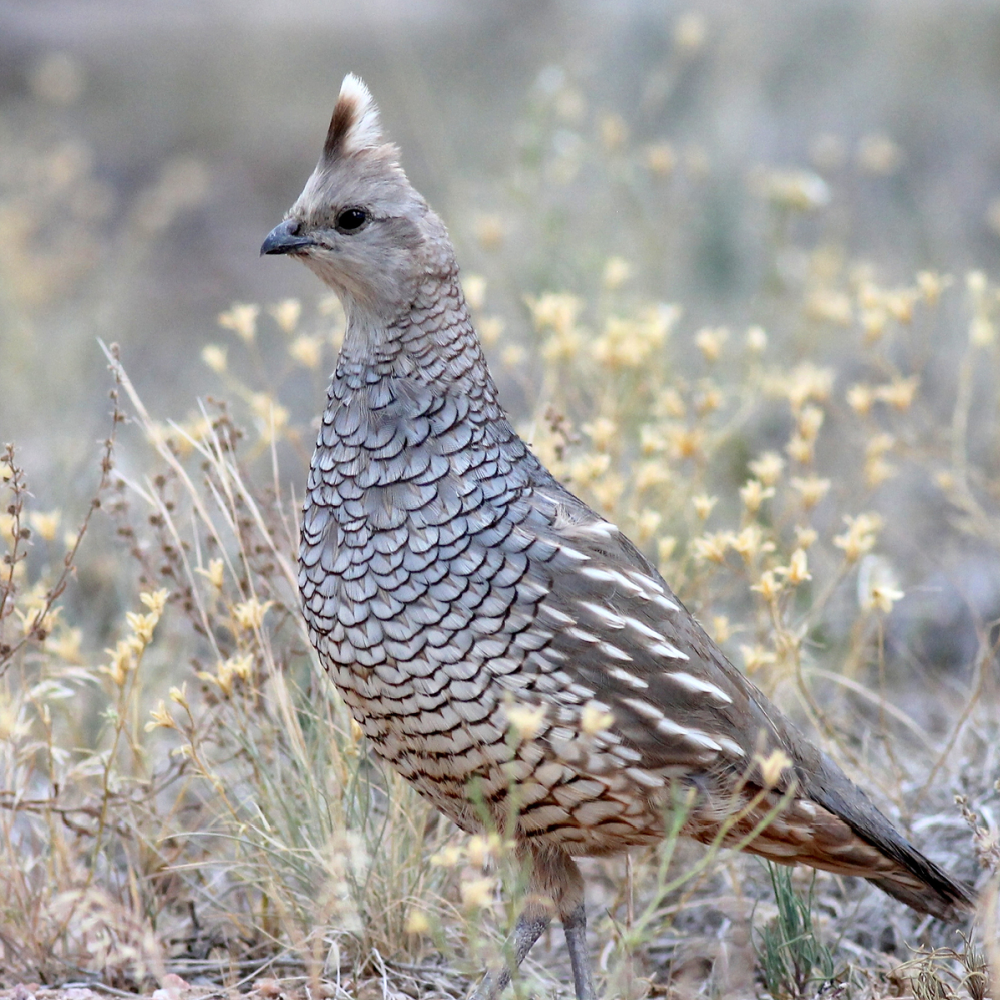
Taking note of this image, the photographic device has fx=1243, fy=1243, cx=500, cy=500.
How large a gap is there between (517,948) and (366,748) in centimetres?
68

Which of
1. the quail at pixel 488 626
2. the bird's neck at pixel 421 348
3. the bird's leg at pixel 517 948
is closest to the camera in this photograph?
the quail at pixel 488 626

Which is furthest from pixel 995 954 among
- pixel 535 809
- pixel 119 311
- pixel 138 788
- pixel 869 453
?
pixel 119 311

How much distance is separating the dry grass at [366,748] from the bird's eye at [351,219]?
60 centimetres

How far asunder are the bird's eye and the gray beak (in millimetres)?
80

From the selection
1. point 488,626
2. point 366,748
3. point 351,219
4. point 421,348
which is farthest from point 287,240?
point 366,748

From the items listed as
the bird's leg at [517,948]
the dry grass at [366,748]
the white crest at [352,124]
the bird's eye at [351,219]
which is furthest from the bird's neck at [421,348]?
the bird's leg at [517,948]

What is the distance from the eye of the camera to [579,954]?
109 inches

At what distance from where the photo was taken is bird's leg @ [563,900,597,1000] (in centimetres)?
274

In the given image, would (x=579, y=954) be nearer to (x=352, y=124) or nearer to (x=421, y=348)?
(x=421, y=348)

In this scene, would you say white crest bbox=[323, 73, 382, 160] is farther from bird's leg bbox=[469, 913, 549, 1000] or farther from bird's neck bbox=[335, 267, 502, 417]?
bird's leg bbox=[469, 913, 549, 1000]

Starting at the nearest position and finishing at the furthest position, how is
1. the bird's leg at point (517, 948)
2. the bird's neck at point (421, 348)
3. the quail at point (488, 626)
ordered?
the quail at point (488, 626), the bird's leg at point (517, 948), the bird's neck at point (421, 348)

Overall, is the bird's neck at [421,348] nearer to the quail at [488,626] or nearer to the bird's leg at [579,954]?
the quail at [488,626]

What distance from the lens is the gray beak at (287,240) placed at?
2.79m

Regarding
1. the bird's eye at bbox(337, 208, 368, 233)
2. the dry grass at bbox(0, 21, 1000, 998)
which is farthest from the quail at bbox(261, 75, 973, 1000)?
the dry grass at bbox(0, 21, 1000, 998)
